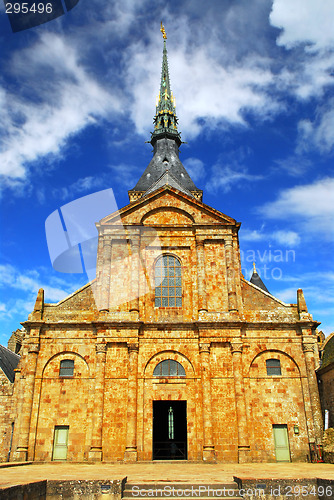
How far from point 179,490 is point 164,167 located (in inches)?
1285

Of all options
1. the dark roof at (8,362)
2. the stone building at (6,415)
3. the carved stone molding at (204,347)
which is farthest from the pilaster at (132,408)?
the dark roof at (8,362)

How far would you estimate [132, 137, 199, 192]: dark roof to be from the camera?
39344 mm

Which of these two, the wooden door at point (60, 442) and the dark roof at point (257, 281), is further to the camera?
the dark roof at point (257, 281)

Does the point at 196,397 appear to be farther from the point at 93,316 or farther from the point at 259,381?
the point at 93,316

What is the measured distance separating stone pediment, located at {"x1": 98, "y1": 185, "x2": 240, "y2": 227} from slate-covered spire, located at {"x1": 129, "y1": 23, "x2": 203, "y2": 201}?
14284 mm

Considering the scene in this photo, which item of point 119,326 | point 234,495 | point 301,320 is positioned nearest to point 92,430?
point 119,326

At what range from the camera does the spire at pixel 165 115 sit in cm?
4366

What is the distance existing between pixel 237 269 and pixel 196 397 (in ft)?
21.6

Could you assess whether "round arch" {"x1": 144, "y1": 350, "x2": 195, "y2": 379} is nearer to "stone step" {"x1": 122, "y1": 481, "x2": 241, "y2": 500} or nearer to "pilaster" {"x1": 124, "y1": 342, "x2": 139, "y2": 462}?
"pilaster" {"x1": 124, "y1": 342, "x2": 139, "y2": 462}

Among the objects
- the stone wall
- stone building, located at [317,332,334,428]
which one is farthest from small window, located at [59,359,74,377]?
stone building, located at [317,332,334,428]

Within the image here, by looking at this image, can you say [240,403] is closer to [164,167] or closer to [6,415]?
[6,415]

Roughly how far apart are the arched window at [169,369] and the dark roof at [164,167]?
2235 cm

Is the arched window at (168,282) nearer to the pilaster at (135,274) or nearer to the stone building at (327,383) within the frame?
the pilaster at (135,274)

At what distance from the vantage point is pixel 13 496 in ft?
27.5
